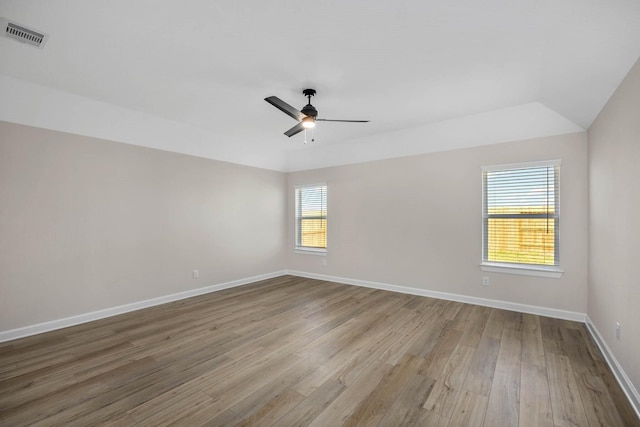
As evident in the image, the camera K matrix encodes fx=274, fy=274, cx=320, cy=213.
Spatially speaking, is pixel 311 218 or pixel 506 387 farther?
pixel 311 218

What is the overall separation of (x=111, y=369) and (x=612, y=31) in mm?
4697

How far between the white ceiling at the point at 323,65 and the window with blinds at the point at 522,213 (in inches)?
21.8

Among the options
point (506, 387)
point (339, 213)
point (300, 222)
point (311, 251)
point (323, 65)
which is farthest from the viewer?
point (300, 222)

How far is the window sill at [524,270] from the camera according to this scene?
363cm

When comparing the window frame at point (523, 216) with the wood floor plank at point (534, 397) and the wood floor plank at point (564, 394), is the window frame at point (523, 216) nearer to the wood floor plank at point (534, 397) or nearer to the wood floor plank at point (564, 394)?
the wood floor plank at point (564, 394)

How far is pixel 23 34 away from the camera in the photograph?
2.29 metres

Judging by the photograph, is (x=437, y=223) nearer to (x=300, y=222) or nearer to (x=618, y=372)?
(x=618, y=372)

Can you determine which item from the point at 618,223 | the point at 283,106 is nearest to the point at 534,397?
the point at 618,223

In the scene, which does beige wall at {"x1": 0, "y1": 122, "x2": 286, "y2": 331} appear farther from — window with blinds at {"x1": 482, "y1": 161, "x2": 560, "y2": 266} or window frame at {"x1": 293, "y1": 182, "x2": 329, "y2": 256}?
window with blinds at {"x1": 482, "y1": 161, "x2": 560, "y2": 266}

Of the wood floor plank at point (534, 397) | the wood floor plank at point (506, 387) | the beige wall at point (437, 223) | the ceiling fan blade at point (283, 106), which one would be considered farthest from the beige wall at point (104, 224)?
the wood floor plank at point (534, 397)

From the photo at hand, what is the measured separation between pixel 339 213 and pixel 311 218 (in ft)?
2.70

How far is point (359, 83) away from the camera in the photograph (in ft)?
10.2

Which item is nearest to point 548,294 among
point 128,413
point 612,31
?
point 612,31

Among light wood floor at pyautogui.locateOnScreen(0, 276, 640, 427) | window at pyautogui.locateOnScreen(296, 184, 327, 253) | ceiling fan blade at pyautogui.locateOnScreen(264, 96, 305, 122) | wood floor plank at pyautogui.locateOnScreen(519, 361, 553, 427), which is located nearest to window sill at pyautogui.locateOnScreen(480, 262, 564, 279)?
light wood floor at pyautogui.locateOnScreen(0, 276, 640, 427)
